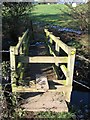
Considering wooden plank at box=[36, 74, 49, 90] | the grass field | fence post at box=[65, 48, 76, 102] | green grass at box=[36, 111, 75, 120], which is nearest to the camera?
green grass at box=[36, 111, 75, 120]

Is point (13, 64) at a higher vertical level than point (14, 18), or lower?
higher

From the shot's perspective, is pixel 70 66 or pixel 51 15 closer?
pixel 70 66

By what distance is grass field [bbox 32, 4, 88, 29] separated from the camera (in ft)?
49.1

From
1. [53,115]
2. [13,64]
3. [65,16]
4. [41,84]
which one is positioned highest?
[13,64]

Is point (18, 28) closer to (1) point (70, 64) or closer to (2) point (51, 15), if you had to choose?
(1) point (70, 64)

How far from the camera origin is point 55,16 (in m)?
18.7

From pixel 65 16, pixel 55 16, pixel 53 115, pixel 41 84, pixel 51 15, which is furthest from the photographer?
pixel 51 15

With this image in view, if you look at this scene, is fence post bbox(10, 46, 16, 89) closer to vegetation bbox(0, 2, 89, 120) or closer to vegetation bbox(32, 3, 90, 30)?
vegetation bbox(0, 2, 89, 120)

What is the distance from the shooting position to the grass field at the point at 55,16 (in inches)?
590

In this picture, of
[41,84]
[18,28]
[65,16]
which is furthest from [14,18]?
[65,16]

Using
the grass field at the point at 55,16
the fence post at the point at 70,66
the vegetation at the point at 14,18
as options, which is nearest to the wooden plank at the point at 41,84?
the fence post at the point at 70,66

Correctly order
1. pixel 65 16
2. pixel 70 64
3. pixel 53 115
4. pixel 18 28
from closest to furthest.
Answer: pixel 53 115
pixel 70 64
pixel 18 28
pixel 65 16

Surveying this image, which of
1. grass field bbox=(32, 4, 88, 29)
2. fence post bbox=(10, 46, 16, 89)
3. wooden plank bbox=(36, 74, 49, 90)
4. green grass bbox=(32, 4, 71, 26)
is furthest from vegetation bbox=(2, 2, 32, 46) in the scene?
fence post bbox=(10, 46, 16, 89)

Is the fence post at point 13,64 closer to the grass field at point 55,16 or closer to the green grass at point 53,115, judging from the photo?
the green grass at point 53,115
